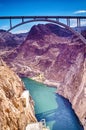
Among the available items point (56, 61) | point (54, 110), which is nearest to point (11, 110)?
point (54, 110)

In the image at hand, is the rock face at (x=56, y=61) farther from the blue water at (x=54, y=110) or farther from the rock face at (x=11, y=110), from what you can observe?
the rock face at (x=11, y=110)

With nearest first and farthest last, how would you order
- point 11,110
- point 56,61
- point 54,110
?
point 11,110
point 54,110
point 56,61

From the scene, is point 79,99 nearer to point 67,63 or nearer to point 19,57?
point 67,63

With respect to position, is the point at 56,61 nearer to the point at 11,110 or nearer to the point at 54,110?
the point at 54,110

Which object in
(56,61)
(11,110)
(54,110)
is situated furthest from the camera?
(56,61)

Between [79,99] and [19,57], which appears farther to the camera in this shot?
[19,57]

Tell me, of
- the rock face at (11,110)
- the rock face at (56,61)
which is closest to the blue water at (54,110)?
the rock face at (56,61)

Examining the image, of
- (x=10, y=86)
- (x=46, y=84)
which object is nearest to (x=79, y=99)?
(x=10, y=86)
